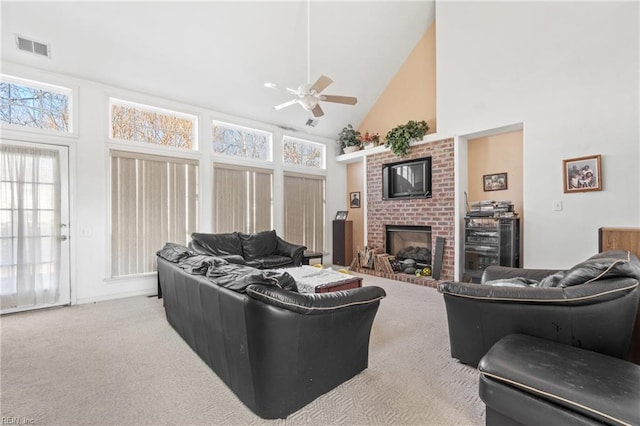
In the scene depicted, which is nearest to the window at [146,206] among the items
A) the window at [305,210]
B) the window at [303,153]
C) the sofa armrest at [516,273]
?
the window at [305,210]

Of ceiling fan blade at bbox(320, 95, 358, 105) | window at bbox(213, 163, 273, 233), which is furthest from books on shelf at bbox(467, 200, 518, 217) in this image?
window at bbox(213, 163, 273, 233)

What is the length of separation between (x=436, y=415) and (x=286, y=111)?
543cm

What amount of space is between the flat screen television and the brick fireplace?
9 cm

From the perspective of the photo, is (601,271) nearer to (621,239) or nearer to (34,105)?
(621,239)

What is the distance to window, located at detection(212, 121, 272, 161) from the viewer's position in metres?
5.46

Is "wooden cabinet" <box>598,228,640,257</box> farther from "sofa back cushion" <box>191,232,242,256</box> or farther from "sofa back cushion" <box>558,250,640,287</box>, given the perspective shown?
"sofa back cushion" <box>191,232,242,256</box>

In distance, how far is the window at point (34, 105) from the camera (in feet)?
12.1

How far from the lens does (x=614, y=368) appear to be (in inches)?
56.9

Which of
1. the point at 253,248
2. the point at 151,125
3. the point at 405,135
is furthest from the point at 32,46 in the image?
the point at 405,135

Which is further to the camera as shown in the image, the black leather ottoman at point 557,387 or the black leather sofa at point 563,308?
the black leather sofa at point 563,308

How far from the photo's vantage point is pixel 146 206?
15.0ft

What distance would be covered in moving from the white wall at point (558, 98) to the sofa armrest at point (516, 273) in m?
1.48

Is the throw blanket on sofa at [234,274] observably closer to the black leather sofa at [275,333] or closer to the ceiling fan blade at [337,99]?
the black leather sofa at [275,333]

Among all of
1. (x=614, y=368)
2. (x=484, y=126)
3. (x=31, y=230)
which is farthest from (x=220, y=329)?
(x=484, y=126)
